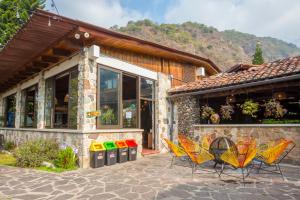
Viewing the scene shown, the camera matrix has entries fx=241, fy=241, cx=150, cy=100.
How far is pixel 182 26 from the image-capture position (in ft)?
221

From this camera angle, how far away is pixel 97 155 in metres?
7.51

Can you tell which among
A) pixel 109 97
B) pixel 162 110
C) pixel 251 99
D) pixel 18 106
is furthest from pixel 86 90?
pixel 18 106

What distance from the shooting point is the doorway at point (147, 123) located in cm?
1121

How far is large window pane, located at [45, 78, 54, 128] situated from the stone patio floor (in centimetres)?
303

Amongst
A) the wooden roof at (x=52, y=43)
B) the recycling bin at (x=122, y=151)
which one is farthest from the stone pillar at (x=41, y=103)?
the recycling bin at (x=122, y=151)

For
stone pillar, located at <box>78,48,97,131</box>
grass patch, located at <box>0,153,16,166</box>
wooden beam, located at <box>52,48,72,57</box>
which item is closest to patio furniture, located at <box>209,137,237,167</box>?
stone pillar, located at <box>78,48,97,131</box>

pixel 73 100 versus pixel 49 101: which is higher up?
pixel 49 101

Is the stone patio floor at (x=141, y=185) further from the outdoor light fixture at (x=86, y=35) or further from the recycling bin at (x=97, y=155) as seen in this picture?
the outdoor light fixture at (x=86, y=35)

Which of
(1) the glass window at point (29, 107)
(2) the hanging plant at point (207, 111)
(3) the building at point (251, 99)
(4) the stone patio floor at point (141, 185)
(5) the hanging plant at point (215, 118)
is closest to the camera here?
(4) the stone patio floor at point (141, 185)

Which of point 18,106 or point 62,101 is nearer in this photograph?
point 62,101

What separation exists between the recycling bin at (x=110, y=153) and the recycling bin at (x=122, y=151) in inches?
6.6

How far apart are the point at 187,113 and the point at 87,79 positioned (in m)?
5.11

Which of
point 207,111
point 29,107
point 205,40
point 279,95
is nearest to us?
point 279,95

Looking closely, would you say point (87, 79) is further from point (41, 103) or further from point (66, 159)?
point (41, 103)
